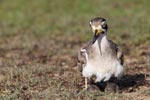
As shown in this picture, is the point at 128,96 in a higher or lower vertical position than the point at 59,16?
lower

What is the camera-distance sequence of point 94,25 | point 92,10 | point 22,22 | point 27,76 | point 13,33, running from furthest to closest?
point 92,10 → point 22,22 → point 13,33 → point 27,76 → point 94,25

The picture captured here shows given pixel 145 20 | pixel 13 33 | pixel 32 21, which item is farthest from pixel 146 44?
pixel 32 21

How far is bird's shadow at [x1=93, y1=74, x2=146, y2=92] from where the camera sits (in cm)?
777

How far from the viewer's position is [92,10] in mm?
14891

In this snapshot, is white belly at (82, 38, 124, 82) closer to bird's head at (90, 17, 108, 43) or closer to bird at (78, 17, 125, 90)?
bird at (78, 17, 125, 90)

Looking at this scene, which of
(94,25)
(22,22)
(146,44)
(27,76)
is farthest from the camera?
(22,22)

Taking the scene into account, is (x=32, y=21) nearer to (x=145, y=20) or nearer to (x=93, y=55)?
(x=145, y=20)

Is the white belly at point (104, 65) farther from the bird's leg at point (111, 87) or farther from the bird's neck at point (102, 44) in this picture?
the bird's leg at point (111, 87)

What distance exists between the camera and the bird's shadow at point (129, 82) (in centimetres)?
777

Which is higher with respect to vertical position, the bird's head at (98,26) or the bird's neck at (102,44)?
the bird's head at (98,26)

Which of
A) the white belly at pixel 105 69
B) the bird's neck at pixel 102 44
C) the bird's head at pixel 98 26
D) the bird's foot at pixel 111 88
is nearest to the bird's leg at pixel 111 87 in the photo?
the bird's foot at pixel 111 88

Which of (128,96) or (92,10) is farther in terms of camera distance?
(92,10)

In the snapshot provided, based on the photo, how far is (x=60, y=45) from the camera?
1129 centimetres

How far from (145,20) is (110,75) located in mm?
5879
